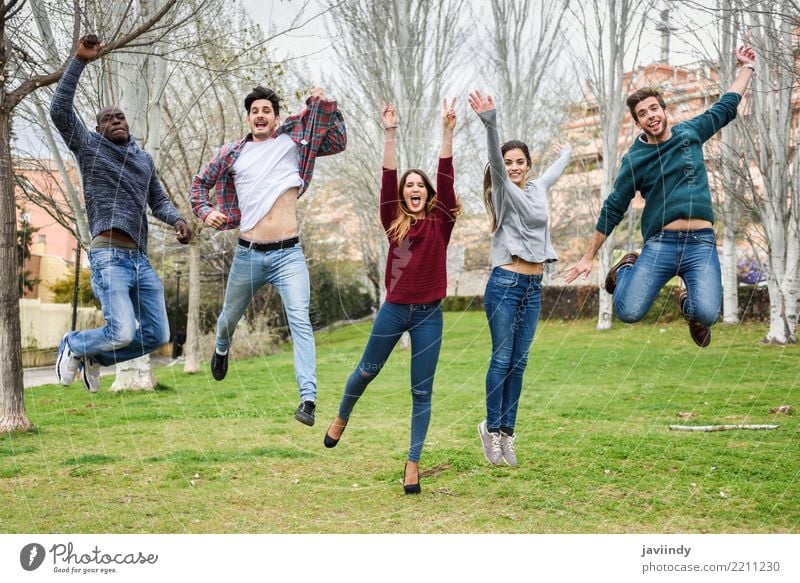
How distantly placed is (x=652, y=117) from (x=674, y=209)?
1.84 feet

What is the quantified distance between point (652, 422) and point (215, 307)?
885cm

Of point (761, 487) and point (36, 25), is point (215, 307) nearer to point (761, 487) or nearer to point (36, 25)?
point (36, 25)

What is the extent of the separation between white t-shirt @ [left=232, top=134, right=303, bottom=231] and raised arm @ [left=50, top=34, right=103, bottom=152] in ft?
3.06

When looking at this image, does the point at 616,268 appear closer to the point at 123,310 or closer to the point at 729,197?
the point at 123,310

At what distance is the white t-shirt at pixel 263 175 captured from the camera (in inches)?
188

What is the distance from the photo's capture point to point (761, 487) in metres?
5.15

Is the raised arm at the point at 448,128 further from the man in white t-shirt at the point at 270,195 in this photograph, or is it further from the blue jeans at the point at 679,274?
the blue jeans at the point at 679,274

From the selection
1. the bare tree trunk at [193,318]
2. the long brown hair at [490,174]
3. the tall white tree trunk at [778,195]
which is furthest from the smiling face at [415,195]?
the bare tree trunk at [193,318]

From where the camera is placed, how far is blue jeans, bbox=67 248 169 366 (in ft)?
15.8

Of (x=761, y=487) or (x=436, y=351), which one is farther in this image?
(x=761, y=487)

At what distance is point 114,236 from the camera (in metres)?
4.91

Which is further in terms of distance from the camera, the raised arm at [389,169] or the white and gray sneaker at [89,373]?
the white and gray sneaker at [89,373]

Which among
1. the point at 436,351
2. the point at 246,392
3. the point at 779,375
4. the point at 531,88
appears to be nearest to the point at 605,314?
the point at 779,375

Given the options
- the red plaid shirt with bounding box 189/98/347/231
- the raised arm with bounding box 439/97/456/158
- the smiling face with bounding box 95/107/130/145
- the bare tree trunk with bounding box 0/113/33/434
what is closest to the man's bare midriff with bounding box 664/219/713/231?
the raised arm with bounding box 439/97/456/158
